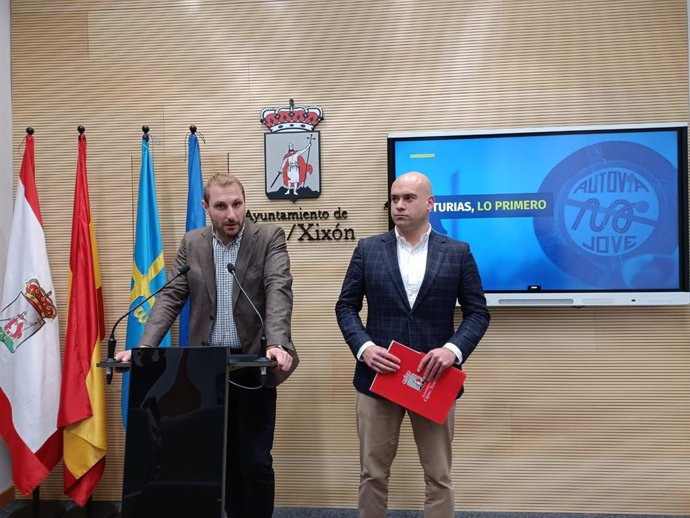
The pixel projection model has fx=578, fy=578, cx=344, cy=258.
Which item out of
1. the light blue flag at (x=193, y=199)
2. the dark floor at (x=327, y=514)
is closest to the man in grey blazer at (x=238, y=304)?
the light blue flag at (x=193, y=199)

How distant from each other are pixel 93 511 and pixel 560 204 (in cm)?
311

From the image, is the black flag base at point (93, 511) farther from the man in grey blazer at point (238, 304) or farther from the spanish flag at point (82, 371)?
the man in grey blazer at point (238, 304)

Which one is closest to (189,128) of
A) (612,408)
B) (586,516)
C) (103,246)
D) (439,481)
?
(103,246)

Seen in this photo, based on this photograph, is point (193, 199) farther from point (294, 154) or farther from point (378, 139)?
point (378, 139)

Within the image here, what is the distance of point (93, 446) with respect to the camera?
315cm

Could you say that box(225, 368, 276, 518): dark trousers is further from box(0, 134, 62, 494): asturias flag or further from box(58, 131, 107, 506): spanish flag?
box(0, 134, 62, 494): asturias flag

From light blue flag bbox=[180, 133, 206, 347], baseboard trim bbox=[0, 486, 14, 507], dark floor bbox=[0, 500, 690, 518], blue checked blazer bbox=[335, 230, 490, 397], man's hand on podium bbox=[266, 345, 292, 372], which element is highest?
light blue flag bbox=[180, 133, 206, 347]

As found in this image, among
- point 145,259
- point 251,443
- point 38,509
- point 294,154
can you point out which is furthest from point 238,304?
point 38,509

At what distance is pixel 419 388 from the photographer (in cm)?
231

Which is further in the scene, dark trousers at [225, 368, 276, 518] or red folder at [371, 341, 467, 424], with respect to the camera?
dark trousers at [225, 368, 276, 518]

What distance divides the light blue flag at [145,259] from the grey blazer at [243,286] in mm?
743

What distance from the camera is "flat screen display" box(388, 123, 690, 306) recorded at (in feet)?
10.0

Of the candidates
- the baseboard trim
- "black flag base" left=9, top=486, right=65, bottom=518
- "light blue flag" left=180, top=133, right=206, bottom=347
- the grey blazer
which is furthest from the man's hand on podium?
the baseboard trim

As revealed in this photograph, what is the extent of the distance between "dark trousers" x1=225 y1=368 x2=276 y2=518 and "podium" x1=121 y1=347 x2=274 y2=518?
0.51m
